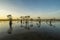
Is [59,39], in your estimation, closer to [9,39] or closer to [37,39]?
[37,39]

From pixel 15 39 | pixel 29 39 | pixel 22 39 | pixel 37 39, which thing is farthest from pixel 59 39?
pixel 15 39

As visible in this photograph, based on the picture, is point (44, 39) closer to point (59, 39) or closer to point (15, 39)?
point (59, 39)

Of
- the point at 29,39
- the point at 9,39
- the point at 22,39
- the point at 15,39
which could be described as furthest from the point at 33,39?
the point at 9,39

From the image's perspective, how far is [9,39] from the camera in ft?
62.3

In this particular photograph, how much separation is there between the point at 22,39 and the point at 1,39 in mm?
Result: 4115

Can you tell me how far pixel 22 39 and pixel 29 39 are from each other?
141 centimetres

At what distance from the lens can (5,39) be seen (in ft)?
62.0

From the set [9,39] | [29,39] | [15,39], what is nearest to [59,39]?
[29,39]

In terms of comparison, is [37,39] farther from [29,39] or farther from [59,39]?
[59,39]

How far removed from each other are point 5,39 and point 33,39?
18.3ft

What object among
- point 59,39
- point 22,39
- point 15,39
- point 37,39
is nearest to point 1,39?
point 15,39

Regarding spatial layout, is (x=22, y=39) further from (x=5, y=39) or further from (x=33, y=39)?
(x=5, y=39)

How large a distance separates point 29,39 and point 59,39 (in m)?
5.96

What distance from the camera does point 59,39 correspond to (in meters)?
18.9
